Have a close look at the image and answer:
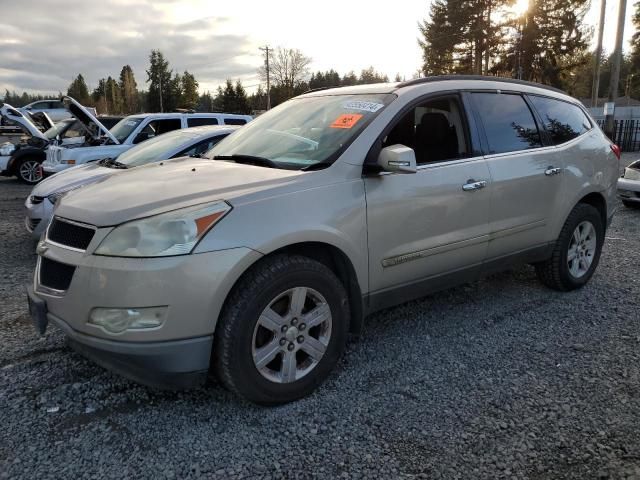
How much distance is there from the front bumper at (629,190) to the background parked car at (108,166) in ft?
23.6

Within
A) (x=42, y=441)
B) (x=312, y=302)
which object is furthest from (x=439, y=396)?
(x=42, y=441)

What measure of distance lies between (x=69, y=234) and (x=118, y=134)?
814 cm

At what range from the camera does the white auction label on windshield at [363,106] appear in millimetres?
3414

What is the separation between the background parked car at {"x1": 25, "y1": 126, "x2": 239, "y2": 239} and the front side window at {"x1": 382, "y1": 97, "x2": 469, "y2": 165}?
3255 millimetres

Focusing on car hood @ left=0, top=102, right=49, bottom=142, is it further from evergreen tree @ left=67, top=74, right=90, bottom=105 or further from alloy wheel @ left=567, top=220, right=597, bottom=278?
evergreen tree @ left=67, top=74, right=90, bottom=105

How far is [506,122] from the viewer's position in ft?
13.6

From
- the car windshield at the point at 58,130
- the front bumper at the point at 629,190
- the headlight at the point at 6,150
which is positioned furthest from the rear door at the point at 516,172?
the headlight at the point at 6,150

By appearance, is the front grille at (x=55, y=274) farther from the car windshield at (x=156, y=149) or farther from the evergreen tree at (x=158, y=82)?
the evergreen tree at (x=158, y=82)

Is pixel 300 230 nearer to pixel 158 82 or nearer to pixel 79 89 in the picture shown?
pixel 158 82

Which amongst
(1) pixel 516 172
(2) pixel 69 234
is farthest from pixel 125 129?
(1) pixel 516 172

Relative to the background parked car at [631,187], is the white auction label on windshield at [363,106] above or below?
above

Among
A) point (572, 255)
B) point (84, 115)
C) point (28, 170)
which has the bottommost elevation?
point (572, 255)

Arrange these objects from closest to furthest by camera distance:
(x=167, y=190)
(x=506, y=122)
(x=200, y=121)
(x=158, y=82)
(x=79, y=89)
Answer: (x=167, y=190)
(x=506, y=122)
(x=200, y=121)
(x=158, y=82)
(x=79, y=89)

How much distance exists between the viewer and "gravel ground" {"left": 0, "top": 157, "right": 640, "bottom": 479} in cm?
244
